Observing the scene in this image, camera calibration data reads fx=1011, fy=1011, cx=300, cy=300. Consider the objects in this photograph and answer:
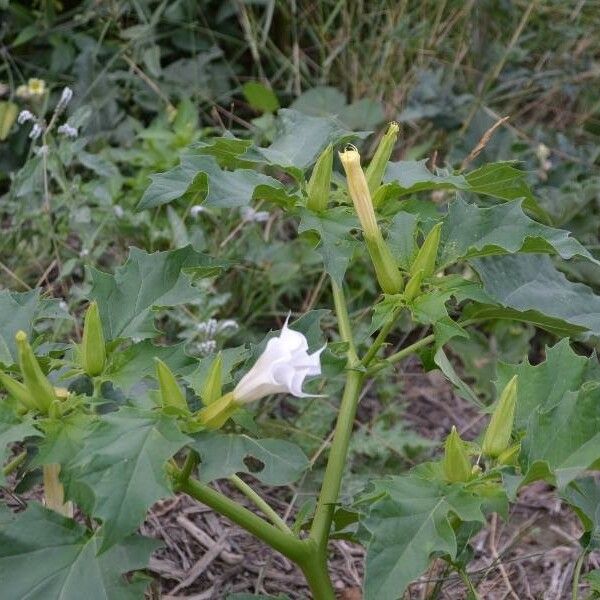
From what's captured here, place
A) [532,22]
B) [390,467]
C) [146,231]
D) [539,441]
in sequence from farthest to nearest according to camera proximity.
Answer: [532,22] < [146,231] < [390,467] < [539,441]

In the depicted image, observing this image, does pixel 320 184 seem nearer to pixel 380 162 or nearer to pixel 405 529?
pixel 380 162

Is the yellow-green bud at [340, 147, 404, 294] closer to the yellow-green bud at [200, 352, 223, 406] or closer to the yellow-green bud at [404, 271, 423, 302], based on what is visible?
the yellow-green bud at [404, 271, 423, 302]

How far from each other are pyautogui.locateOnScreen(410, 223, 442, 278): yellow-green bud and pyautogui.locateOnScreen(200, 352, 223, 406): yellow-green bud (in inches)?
11.9

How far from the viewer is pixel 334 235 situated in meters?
1.28

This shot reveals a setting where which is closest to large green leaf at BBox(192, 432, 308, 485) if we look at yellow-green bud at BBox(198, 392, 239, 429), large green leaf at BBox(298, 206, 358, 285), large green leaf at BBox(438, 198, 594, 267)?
yellow-green bud at BBox(198, 392, 239, 429)

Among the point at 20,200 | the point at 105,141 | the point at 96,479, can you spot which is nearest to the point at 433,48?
the point at 105,141

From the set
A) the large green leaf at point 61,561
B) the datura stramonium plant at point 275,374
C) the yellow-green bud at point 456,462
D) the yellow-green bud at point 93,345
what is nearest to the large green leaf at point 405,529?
the yellow-green bud at point 456,462

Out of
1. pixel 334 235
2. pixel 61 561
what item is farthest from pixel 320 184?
pixel 61 561

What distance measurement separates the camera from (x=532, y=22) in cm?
350

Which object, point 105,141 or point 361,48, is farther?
point 361,48

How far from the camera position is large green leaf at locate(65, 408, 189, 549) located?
940 mm

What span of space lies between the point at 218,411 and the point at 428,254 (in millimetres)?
351

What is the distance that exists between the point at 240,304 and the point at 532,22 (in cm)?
169

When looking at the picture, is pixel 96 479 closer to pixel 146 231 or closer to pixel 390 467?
pixel 390 467
